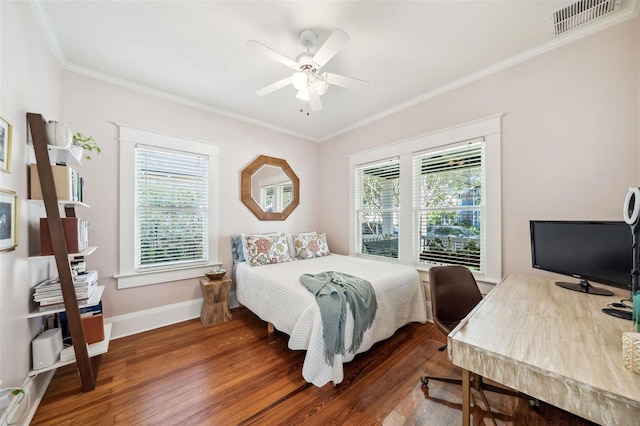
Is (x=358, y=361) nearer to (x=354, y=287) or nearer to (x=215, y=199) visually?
(x=354, y=287)

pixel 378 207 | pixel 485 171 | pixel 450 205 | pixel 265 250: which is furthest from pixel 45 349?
pixel 485 171

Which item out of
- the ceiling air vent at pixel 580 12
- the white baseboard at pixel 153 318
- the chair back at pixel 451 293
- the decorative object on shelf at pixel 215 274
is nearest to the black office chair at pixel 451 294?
the chair back at pixel 451 293

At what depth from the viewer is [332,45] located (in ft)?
5.30

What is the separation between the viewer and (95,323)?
1.94m

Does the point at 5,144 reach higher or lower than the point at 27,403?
higher

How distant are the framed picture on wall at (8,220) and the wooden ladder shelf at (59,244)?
0.62ft

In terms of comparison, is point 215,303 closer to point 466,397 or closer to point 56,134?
point 56,134

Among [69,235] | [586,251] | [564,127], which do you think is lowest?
[586,251]

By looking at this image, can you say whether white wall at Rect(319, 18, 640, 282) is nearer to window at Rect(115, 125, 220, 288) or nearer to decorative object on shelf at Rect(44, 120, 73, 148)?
window at Rect(115, 125, 220, 288)

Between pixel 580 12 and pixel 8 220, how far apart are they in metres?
3.96

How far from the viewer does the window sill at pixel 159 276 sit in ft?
8.36

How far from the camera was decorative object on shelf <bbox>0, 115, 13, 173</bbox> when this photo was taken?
4.13ft

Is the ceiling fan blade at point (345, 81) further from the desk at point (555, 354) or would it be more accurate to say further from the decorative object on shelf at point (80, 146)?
the decorative object on shelf at point (80, 146)

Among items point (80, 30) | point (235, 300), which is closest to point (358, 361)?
point (235, 300)
